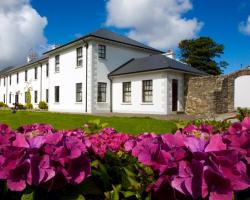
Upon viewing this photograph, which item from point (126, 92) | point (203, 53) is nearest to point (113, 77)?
point (126, 92)

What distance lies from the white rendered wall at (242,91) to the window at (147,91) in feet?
21.8

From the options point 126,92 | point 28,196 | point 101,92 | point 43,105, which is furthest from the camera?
point 43,105

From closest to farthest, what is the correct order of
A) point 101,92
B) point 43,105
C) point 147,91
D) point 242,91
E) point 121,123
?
point 121,123
point 147,91
point 242,91
point 101,92
point 43,105

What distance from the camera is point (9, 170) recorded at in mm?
948

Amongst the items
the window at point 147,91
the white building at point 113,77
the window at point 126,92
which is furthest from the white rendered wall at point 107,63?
the window at point 147,91

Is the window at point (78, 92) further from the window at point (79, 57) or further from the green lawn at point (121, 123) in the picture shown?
the green lawn at point (121, 123)

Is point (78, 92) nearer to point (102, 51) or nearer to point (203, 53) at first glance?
point (102, 51)

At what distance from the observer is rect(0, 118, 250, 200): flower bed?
0.83 metres

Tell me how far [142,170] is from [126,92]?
74.7 feet

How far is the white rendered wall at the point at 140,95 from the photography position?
20781 millimetres

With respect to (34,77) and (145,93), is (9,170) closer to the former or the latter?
(145,93)

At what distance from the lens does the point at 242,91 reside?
2252cm

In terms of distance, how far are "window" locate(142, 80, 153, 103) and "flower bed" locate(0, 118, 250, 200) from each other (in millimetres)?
20729

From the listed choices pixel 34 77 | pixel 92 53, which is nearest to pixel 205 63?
pixel 34 77
